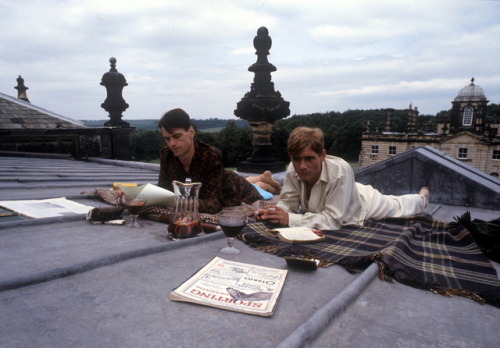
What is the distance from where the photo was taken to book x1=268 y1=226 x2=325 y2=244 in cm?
268

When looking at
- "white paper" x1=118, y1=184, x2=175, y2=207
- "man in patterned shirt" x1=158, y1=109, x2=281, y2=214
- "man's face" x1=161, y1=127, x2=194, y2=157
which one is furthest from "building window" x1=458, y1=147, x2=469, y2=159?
"white paper" x1=118, y1=184, x2=175, y2=207

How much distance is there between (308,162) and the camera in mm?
3092

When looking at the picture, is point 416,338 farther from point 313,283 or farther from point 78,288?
point 78,288

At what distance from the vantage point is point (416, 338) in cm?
145

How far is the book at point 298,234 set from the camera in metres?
2.68

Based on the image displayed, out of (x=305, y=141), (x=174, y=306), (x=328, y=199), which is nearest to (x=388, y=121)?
(x=328, y=199)

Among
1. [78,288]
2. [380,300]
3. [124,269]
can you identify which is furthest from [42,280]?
[380,300]

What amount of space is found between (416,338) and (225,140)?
197ft

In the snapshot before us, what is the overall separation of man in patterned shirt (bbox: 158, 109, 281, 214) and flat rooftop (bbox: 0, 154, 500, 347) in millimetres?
1209

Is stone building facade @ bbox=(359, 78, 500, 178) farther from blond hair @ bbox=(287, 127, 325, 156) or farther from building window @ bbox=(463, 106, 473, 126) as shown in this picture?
blond hair @ bbox=(287, 127, 325, 156)

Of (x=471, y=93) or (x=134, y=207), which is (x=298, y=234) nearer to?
(x=134, y=207)

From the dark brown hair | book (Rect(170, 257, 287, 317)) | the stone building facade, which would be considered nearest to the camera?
book (Rect(170, 257, 287, 317))

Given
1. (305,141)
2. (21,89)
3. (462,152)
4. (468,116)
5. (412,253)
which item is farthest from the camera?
(468,116)

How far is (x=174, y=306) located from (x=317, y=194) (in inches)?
82.0
